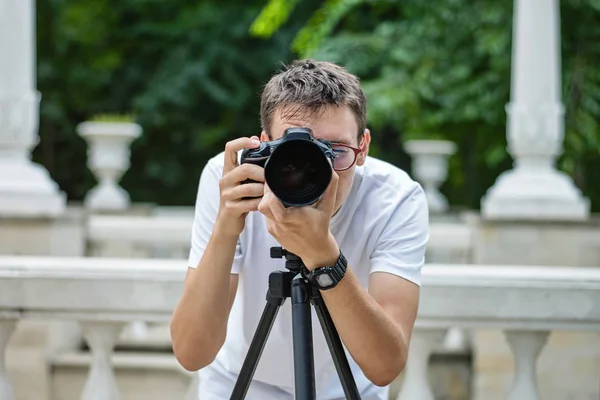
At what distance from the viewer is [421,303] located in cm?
289

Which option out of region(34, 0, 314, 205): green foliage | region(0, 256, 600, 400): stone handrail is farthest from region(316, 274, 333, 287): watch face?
region(34, 0, 314, 205): green foliage

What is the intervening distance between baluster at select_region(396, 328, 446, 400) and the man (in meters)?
0.34

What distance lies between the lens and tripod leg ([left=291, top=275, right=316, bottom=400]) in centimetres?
209

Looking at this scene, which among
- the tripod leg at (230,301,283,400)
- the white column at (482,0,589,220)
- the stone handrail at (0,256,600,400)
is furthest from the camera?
the white column at (482,0,589,220)

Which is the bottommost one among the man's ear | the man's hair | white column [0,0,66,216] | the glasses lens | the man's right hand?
the man's right hand

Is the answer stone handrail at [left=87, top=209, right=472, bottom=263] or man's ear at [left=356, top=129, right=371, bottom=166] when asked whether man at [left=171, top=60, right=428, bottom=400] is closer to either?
man's ear at [left=356, top=129, right=371, bottom=166]

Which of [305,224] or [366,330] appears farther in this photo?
[366,330]

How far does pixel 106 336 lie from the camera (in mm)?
3021

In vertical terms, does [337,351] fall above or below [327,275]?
below

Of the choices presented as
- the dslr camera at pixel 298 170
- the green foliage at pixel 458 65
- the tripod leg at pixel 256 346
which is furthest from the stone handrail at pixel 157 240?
the dslr camera at pixel 298 170

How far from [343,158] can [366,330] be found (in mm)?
402

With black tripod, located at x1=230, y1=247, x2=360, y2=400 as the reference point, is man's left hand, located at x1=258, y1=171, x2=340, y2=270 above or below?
above

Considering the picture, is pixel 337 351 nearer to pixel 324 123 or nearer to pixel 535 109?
pixel 324 123

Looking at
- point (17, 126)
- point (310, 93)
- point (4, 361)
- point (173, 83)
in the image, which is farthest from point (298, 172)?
point (173, 83)
